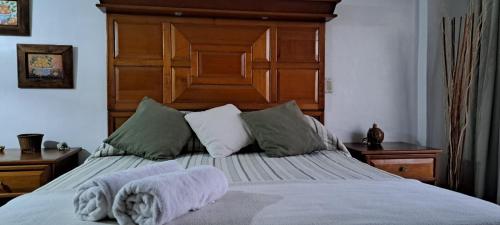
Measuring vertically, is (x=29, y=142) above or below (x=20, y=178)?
above

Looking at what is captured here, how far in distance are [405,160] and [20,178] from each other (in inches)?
102

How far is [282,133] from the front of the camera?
2.17m

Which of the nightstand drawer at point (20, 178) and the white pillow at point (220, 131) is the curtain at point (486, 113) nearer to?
the white pillow at point (220, 131)

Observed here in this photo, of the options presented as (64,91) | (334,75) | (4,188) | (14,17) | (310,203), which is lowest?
(4,188)

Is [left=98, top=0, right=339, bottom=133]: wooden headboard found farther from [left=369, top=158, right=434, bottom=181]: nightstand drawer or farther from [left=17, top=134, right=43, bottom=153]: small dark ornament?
[left=369, top=158, right=434, bottom=181]: nightstand drawer

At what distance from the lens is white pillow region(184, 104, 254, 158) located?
214cm

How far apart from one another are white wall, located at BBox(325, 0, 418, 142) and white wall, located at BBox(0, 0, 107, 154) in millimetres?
1850

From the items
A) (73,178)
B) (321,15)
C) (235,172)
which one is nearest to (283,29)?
(321,15)

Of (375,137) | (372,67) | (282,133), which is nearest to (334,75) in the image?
(372,67)

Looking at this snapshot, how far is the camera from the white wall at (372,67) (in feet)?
9.50

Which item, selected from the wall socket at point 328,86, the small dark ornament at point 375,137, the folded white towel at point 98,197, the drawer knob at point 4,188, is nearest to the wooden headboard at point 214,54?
the wall socket at point 328,86

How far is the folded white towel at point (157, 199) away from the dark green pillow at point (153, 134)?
1050 millimetres

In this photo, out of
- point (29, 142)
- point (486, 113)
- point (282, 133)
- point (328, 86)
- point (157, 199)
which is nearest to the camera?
point (157, 199)

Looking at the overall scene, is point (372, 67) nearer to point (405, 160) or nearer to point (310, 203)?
point (405, 160)
